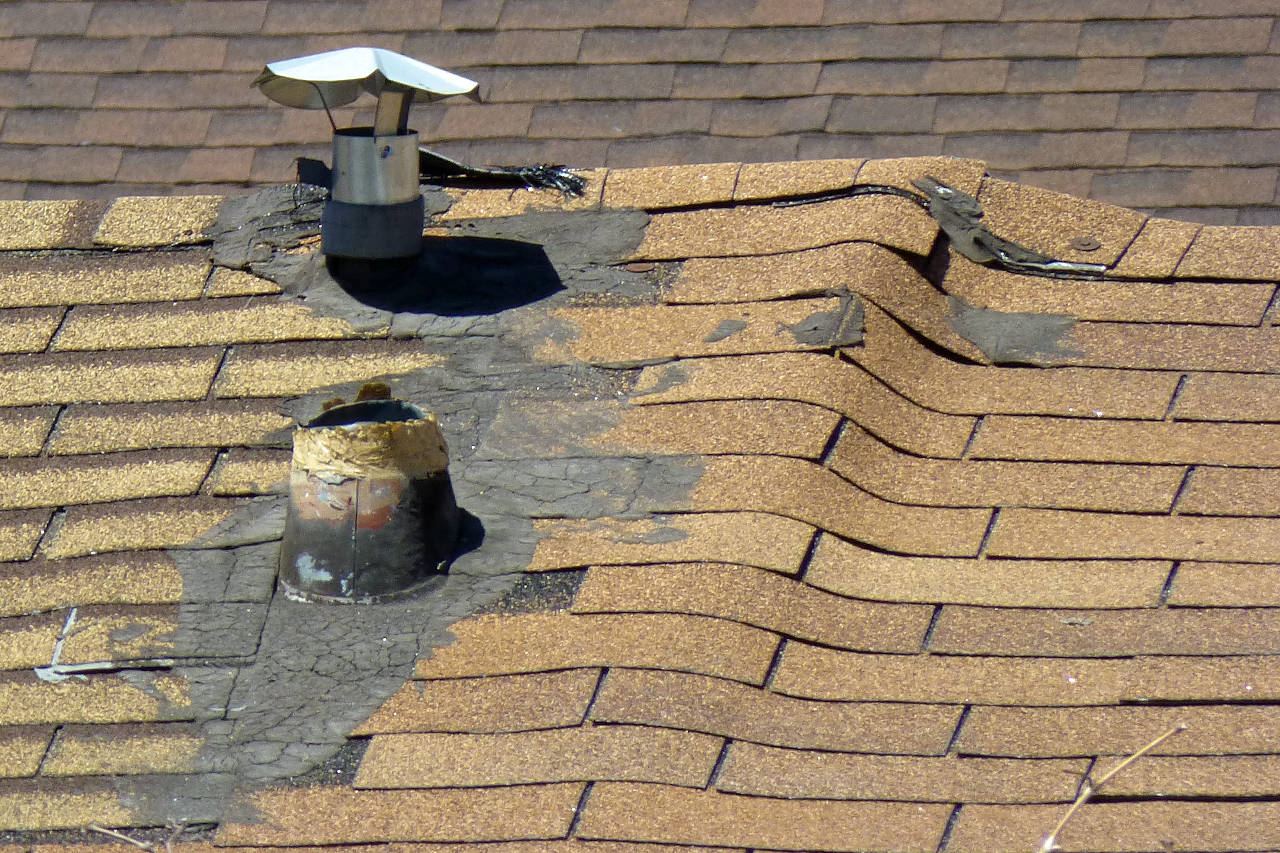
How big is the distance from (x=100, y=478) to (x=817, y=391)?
1.90 meters

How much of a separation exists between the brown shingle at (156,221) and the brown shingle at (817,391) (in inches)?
65.3

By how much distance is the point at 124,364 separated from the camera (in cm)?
394

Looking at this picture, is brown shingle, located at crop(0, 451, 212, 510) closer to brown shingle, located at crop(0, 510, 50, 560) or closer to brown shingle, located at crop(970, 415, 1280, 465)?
brown shingle, located at crop(0, 510, 50, 560)

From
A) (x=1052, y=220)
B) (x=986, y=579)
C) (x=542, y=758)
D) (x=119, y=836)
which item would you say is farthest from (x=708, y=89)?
(x=119, y=836)

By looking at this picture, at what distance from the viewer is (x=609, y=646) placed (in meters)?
2.91

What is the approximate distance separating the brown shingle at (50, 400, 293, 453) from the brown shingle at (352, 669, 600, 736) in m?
1.09

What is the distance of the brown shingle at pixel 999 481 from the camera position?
3404 mm

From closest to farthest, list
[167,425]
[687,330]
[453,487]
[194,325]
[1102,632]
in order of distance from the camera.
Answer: [1102,632], [453,487], [167,425], [687,330], [194,325]

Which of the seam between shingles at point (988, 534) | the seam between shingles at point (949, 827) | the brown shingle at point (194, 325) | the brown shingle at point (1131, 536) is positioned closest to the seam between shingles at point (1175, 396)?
the brown shingle at point (1131, 536)

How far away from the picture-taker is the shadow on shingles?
4.05 m

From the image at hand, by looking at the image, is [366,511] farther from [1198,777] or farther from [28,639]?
[1198,777]

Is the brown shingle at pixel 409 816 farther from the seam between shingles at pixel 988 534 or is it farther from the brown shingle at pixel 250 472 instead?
the seam between shingles at pixel 988 534

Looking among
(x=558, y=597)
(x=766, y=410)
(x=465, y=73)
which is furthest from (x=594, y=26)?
(x=558, y=597)

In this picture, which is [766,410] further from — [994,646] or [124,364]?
[124,364]
